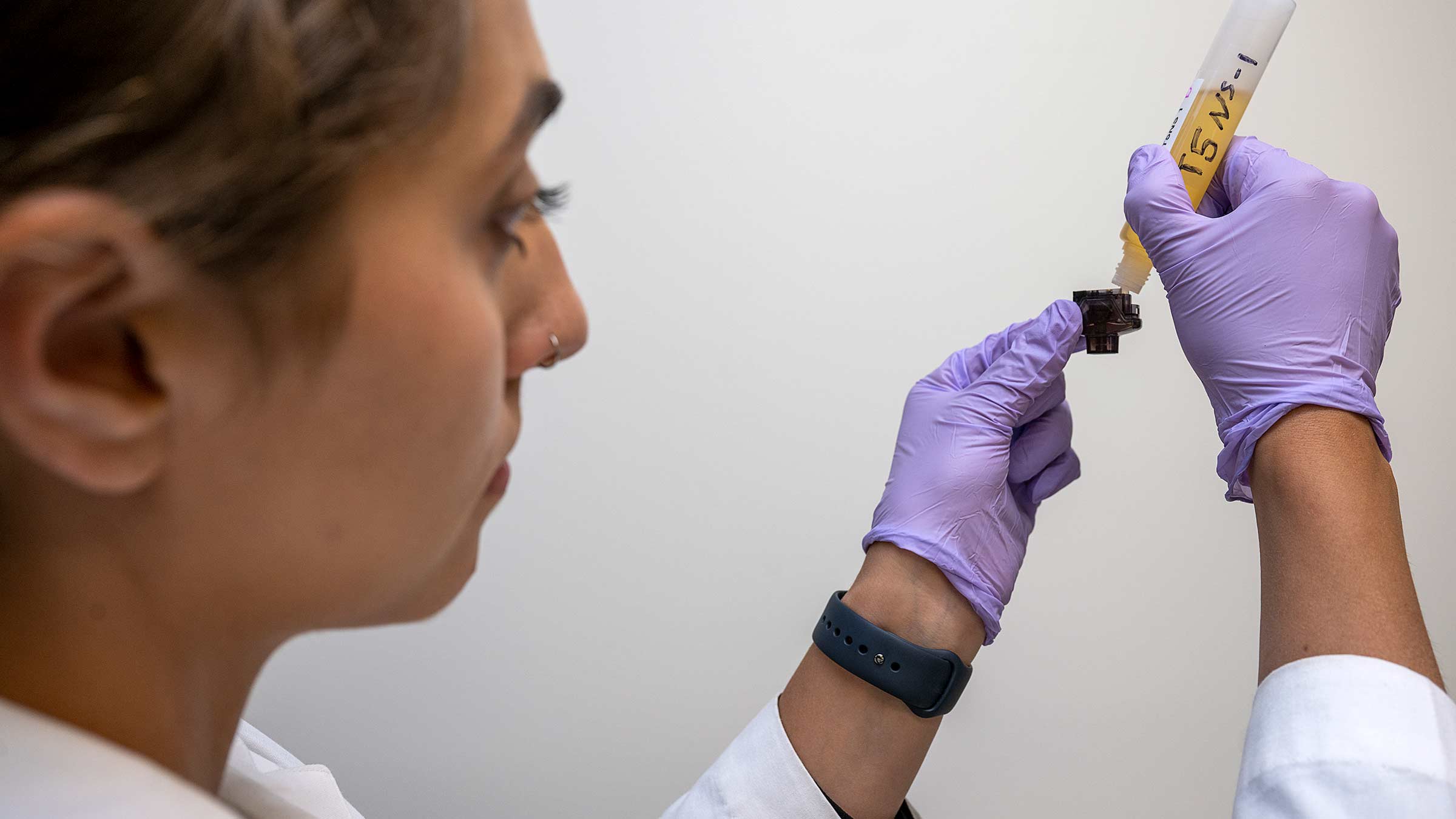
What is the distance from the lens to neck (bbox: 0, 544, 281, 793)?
406mm

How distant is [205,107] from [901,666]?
2.29ft

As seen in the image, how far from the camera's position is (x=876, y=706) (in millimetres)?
838

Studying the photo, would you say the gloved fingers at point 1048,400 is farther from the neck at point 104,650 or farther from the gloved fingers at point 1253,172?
the neck at point 104,650

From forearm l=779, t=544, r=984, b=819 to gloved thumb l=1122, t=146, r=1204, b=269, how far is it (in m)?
0.38

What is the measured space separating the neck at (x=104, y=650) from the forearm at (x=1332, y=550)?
69 cm

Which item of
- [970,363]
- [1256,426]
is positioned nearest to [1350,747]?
[1256,426]

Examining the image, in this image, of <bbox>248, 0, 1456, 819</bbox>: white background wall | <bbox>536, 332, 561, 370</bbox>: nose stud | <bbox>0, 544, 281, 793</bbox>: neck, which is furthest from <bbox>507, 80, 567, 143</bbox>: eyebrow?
<bbox>248, 0, 1456, 819</bbox>: white background wall

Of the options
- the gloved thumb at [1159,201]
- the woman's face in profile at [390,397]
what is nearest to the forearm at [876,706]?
the gloved thumb at [1159,201]

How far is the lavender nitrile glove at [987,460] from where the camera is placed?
89 cm

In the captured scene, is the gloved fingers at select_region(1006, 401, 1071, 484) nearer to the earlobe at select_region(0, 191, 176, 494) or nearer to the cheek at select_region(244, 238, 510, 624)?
the cheek at select_region(244, 238, 510, 624)

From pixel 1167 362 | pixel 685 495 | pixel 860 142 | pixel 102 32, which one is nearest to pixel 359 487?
pixel 102 32

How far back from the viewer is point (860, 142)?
4.09 ft

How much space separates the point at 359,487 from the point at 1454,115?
1444 millimetres

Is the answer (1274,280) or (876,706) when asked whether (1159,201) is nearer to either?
(1274,280)
